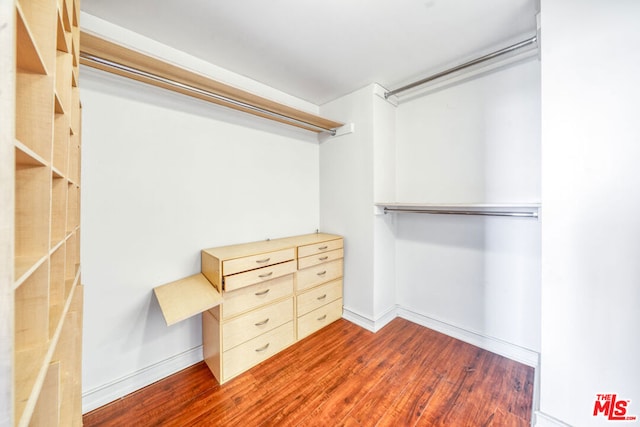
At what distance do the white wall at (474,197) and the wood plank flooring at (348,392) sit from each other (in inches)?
15.6

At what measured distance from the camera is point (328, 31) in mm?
1708

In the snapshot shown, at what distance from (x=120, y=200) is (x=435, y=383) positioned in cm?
256

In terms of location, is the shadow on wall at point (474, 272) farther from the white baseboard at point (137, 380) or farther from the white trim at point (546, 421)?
the white baseboard at point (137, 380)

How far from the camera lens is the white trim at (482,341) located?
75.7 inches

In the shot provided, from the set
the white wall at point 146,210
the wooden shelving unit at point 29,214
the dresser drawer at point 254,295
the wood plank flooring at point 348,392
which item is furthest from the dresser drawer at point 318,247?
the wooden shelving unit at point 29,214

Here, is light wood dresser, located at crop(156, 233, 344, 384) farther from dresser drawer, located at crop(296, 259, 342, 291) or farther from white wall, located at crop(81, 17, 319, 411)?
white wall, located at crop(81, 17, 319, 411)

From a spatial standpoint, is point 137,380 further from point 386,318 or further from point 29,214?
point 386,318

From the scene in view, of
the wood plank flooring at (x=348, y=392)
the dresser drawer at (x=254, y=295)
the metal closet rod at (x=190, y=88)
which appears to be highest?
the metal closet rod at (x=190, y=88)

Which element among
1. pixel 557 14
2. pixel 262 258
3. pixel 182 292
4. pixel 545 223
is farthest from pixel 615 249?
pixel 182 292

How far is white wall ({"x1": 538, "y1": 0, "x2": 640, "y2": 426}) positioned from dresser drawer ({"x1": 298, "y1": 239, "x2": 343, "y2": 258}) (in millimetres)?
1640

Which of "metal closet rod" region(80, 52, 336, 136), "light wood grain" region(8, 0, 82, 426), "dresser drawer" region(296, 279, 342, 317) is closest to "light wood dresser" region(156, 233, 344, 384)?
"dresser drawer" region(296, 279, 342, 317)

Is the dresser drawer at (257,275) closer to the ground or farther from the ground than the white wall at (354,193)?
closer to the ground

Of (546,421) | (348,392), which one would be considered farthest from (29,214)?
(546,421)

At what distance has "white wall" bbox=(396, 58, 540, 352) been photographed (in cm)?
190
